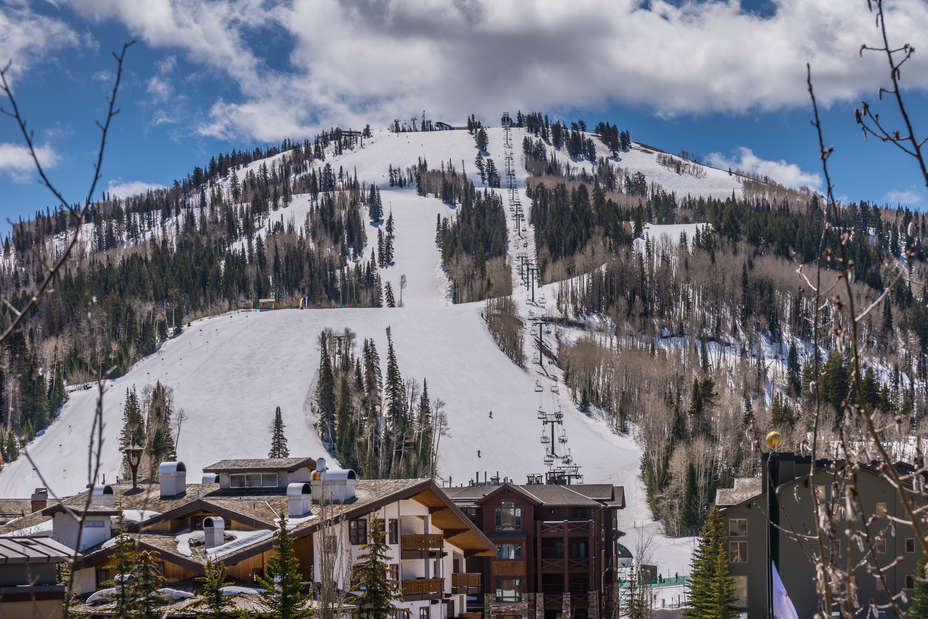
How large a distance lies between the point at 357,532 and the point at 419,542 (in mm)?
1765

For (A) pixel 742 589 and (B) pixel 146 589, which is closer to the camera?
(B) pixel 146 589

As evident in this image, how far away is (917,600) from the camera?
97.9 feet

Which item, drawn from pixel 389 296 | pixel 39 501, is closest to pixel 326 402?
pixel 39 501

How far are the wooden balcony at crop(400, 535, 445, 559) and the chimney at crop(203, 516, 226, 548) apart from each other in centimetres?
434

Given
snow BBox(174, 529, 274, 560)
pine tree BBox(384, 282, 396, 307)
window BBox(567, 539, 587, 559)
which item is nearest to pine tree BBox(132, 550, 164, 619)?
snow BBox(174, 529, 274, 560)

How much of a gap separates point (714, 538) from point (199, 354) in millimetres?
93309

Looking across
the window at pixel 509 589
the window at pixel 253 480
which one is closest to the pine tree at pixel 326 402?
the window at pixel 509 589

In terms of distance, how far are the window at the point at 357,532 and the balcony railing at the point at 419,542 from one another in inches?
50.7

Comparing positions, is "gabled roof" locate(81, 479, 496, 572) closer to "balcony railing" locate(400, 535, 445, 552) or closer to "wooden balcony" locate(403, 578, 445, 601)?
"balcony railing" locate(400, 535, 445, 552)

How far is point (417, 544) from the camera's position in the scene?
85.6ft

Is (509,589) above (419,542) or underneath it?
underneath

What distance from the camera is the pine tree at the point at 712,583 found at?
31312mm

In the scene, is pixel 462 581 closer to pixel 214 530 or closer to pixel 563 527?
pixel 214 530

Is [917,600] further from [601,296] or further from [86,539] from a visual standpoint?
[601,296]
